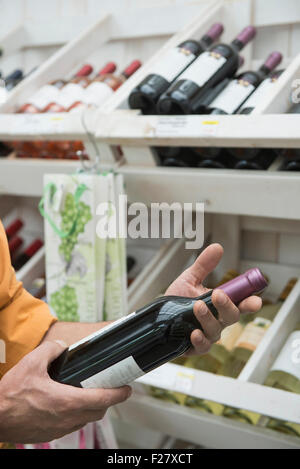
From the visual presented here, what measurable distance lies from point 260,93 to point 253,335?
60 cm

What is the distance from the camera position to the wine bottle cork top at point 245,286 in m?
0.63

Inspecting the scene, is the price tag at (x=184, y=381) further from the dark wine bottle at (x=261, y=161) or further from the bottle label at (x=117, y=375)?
the dark wine bottle at (x=261, y=161)

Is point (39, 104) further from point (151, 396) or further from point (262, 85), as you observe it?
point (151, 396)

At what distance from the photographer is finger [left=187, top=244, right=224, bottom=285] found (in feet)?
2.40

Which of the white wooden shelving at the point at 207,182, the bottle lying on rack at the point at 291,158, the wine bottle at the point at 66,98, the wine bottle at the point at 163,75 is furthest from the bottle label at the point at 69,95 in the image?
the bottle lying on rack at the point at 291,158

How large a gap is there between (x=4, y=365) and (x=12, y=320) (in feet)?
0.30

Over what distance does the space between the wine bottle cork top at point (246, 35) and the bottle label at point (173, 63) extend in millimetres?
206

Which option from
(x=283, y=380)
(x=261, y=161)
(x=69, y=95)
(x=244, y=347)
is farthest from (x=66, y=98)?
(x=283, y=380)

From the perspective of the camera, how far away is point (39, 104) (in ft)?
5.02

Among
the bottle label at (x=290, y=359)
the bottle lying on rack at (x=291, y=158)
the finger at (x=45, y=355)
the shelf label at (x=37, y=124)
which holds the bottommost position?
the bottle label at (x=290, y=359)

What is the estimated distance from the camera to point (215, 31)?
1452mm

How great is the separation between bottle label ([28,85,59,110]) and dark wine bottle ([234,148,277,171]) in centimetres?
69

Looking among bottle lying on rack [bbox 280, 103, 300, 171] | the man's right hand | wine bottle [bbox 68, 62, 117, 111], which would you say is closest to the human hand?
the man's right hand
